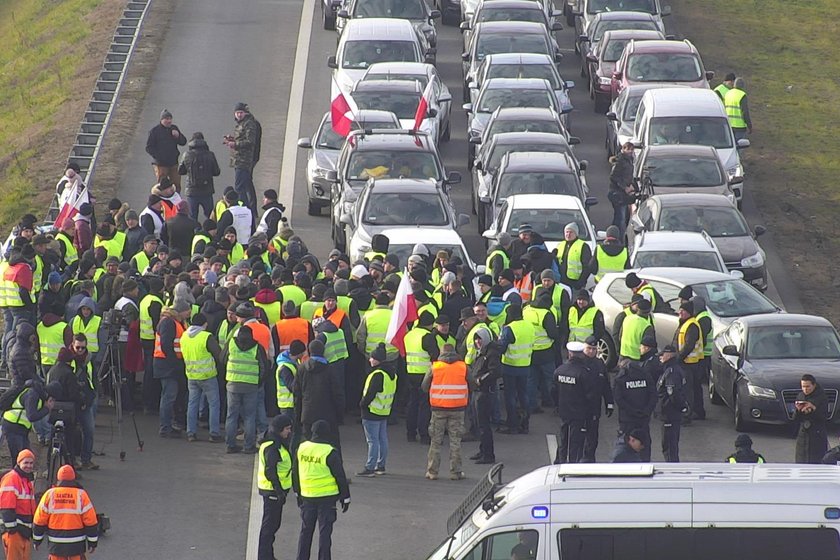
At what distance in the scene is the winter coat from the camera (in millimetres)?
28531

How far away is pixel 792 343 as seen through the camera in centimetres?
2295

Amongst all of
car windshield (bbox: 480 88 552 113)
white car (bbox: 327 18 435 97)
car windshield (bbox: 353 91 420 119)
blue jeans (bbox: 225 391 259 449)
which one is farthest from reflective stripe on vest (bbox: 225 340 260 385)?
white car (bbox: 327 18 435 97)

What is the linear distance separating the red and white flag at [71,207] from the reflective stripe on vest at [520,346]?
7.31m

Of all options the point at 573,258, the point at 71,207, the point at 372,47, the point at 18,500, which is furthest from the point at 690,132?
the point at 18,500

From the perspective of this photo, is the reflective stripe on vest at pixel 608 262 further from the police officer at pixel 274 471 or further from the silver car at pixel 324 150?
the police officer at pixel 274 471

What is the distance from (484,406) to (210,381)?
319 centimetres

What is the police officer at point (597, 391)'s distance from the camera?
2036 cm

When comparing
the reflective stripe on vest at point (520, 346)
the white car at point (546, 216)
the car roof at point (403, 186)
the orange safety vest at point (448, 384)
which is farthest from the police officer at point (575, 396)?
the car roof at point (403, 186)

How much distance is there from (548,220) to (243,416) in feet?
25.7

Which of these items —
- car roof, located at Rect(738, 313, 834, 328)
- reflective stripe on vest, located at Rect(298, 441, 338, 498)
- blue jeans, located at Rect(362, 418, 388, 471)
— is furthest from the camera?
car roof, located at Rect(738, 313, 834, 328)

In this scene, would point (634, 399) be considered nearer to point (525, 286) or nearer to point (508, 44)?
point (525, 286)

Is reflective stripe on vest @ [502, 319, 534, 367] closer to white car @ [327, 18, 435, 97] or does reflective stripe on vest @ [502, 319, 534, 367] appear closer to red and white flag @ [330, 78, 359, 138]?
red and white flag @ [330, 78, 359, 138]

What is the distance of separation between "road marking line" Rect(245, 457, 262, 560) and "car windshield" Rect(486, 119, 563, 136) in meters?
12.8

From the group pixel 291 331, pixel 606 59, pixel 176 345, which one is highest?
pixel 291 331
